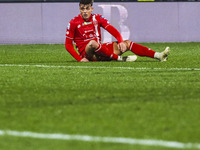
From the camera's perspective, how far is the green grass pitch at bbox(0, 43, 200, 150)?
4.17 m

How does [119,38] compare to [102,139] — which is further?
[119,38]

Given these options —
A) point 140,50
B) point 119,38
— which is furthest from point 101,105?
point 140,50

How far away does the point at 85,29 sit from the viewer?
→ 10797 mm

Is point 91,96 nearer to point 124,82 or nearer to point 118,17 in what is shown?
point 124,82

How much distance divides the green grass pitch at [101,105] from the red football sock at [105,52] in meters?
1.26

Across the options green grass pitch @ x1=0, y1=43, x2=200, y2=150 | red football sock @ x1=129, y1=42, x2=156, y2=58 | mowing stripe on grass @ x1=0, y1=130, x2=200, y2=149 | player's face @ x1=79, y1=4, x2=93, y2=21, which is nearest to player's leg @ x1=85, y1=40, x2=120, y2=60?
red football sock @ x1=129, y1=42, x2=156, y2=58

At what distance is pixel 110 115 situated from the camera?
16.4ft

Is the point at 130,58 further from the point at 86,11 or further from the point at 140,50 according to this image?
the point at 86,11

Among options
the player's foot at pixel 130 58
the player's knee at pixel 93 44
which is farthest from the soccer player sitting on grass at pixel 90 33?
the player's foot at pixel 130 58

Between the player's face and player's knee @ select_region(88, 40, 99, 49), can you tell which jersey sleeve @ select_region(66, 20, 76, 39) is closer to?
the player's face

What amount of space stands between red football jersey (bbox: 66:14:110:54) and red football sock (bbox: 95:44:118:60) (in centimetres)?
25

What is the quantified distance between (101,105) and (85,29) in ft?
17.6

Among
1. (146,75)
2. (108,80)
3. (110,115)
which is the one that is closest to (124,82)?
(108,80)

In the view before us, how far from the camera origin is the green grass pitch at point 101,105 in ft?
13.7
